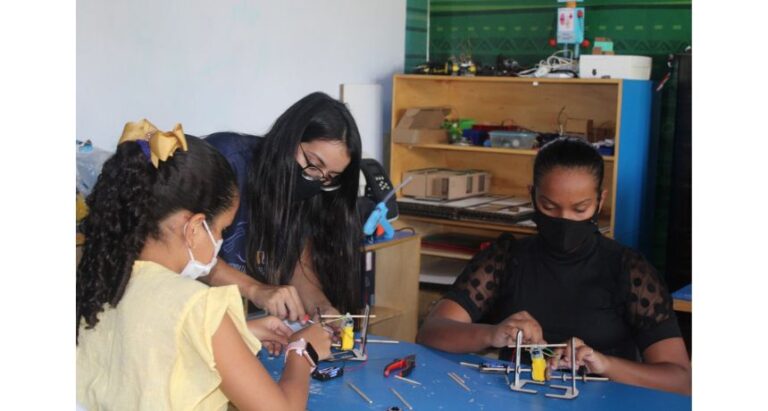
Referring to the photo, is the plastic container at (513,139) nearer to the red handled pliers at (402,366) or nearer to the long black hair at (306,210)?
the long black hair at (306,210)

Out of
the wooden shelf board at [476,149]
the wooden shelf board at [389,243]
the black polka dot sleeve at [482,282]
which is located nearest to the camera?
the black polka dot sleeve at [482,282]

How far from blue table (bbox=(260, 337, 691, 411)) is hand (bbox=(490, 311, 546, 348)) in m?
0.12

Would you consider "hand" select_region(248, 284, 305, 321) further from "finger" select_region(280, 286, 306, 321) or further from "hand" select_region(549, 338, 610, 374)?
"hand" select_region(549, 338, 610, 374)

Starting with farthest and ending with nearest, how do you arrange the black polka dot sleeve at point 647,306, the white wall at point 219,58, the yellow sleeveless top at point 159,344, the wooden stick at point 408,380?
the white wall at point 219,58, the black polka dot sleeve at point 647,306, the wooden stick at point 408,380, the yellow sleeveless top at point 159,344

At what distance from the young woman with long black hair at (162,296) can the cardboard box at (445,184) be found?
10.7 feet

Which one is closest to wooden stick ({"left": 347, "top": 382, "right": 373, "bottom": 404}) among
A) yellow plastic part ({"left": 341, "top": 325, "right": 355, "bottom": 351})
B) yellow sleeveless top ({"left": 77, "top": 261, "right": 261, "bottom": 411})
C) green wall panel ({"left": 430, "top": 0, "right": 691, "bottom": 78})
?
yellow plastic part ({"left": 341, "top": 325, "right": 355, "bottom": 351})

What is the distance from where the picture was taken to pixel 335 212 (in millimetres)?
2809

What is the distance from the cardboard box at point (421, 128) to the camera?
16.8 ft

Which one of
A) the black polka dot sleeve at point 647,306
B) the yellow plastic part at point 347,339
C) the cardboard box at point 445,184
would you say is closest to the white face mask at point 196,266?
the yellow plastic part at point 347,339

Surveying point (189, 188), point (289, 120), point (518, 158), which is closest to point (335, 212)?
point (289, 120)

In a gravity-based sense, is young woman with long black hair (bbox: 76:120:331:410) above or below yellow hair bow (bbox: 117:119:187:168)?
below

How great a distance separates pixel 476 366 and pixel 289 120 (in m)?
0.89

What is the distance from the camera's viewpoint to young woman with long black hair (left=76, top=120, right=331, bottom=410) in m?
1.65
